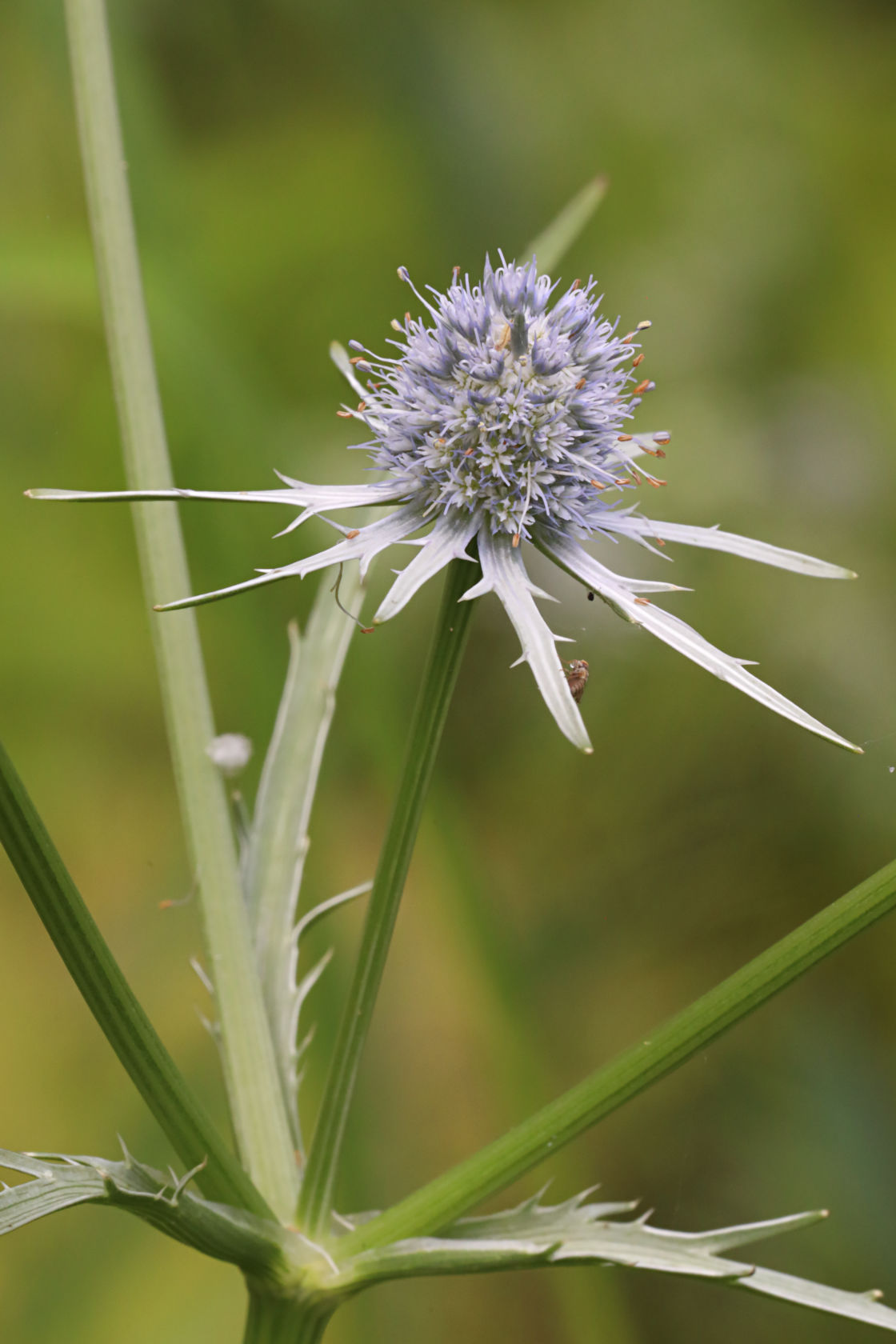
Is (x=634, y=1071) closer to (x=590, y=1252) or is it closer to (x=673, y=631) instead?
(x=590, y=1252)

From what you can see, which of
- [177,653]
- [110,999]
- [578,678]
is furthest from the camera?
[177,653]

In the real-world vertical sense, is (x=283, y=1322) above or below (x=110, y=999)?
below

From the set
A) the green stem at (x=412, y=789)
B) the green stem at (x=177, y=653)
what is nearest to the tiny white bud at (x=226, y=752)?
the green stem at (x=177, y=653)

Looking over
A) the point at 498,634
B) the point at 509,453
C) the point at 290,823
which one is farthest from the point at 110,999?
the point at 498,634

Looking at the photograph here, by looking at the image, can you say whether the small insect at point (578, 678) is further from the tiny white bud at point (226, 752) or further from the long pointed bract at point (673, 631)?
the tiny white bud at point (226, 752)

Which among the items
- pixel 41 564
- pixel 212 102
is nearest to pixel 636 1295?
pixel 41 564

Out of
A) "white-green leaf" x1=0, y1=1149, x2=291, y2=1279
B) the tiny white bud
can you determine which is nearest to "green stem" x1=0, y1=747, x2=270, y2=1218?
"white-green leaf" x1=0, y1=1149, x2=291, y2=1279

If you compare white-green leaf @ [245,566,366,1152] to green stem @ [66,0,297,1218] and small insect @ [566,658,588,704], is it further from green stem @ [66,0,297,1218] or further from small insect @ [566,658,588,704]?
small insect @ [566,658,588,704]
